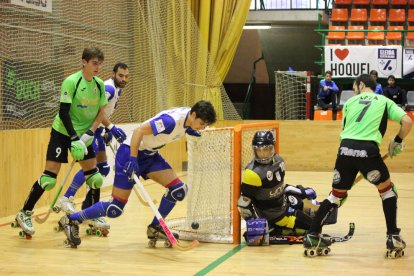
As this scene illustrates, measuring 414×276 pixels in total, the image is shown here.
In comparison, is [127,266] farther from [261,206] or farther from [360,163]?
[360,163]

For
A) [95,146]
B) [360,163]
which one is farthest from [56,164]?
[360,163]

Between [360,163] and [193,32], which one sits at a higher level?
[193,32]

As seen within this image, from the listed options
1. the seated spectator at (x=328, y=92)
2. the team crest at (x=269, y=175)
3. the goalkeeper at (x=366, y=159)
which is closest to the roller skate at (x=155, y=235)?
the team crest at (x=269, y=175)

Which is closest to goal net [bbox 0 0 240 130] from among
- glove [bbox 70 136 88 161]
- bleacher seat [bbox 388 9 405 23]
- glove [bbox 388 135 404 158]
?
glove [bbox 70 136 88 161]

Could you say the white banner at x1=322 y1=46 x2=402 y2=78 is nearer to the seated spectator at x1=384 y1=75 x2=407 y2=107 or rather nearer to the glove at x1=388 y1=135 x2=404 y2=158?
the seated spectator at x1=384 y1=75 x2=407 y2=107

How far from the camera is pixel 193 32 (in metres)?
14.0

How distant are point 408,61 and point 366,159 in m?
11.3

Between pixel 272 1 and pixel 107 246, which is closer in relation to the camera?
pixel 107 246

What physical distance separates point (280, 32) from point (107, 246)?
48.6 ft

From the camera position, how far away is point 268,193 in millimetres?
6234

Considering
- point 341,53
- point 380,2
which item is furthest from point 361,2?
point 341,53

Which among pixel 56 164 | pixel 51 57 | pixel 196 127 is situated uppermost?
pixel 51 57

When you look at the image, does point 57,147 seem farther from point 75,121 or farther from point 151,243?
point 151,243

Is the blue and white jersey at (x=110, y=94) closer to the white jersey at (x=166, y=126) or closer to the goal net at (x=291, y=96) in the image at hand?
the white jersey at (x=166, y=126)
